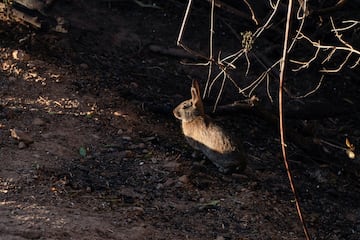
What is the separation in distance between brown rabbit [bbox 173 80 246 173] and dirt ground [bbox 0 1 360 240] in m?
0.13

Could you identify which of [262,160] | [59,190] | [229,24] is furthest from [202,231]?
[229,24]

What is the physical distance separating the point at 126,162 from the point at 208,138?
0.80m

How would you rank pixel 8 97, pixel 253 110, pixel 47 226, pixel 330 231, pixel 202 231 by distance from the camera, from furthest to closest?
pixel 253 110 < pixel 8 97 < pixel 330 231 < pixel 202 231 < pixel 47 226

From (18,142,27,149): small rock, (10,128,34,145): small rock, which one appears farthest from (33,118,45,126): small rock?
(18,142,27,149): small rock

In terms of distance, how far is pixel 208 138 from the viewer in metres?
6.48

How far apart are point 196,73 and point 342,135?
6.24 feet

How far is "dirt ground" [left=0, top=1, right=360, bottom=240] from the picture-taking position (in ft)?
17.9

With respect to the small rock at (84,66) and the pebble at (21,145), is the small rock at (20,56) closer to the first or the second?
the small rock at (84,66)

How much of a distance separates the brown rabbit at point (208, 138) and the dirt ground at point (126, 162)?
0.42 ft

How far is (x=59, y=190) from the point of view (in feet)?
18.3

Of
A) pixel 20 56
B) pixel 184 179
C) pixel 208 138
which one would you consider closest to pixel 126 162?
pixel 184 179

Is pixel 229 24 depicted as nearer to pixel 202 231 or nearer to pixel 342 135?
pixel 342 135

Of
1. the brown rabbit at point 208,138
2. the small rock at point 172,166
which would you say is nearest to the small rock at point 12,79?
the brown rabbit at point 208,138

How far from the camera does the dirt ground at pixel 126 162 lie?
5445mm
